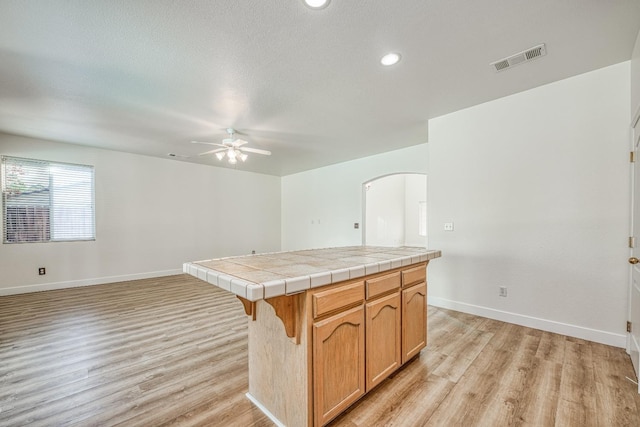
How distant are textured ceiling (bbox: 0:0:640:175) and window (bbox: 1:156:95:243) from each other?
97cm

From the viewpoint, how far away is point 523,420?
1.61 meters

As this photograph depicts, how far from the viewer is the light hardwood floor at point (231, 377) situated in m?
1.66

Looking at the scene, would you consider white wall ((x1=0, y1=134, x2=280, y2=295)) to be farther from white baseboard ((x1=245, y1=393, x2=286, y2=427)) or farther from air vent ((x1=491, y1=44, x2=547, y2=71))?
air vent ((x1=491, y1=44, x2=547, y2=71))

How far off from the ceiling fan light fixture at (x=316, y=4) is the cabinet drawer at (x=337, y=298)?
5.96 feet

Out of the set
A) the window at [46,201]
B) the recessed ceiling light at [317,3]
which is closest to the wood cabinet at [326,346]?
the recessed ceiling light at [317,3]

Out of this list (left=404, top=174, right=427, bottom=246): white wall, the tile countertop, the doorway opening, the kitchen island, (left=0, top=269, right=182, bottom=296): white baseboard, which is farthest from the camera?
(left=404, top=174, right=427, bottom=246): white wall

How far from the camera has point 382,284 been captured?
1.87 m

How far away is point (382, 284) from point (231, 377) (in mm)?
1399

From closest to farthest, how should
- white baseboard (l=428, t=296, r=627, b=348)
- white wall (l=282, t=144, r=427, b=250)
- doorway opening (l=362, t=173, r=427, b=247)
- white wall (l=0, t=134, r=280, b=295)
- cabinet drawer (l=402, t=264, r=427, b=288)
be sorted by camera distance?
cabinet drawer (l=402, t=264, r=427, b=288) < white baseboard (l=428, t=296, r=627, b=348) < white wall (l=0, t=134, r=280, b=295) < white wall (l=282, t=144, r=427, b=250) < doorway opening (l=362, t=173, r=427, b=247)

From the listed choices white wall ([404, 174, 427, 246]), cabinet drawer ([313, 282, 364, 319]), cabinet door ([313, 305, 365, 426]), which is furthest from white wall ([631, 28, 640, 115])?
white wall ([404, 174, 427, 246])

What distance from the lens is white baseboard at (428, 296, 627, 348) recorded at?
252cm

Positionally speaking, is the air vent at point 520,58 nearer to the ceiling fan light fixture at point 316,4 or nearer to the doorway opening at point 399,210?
the ceiling fan light fixture at point 316,4

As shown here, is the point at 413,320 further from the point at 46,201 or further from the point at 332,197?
A: the point at 46,201

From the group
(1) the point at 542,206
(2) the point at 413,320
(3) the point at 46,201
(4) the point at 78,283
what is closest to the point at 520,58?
(1) the point at 542,206
